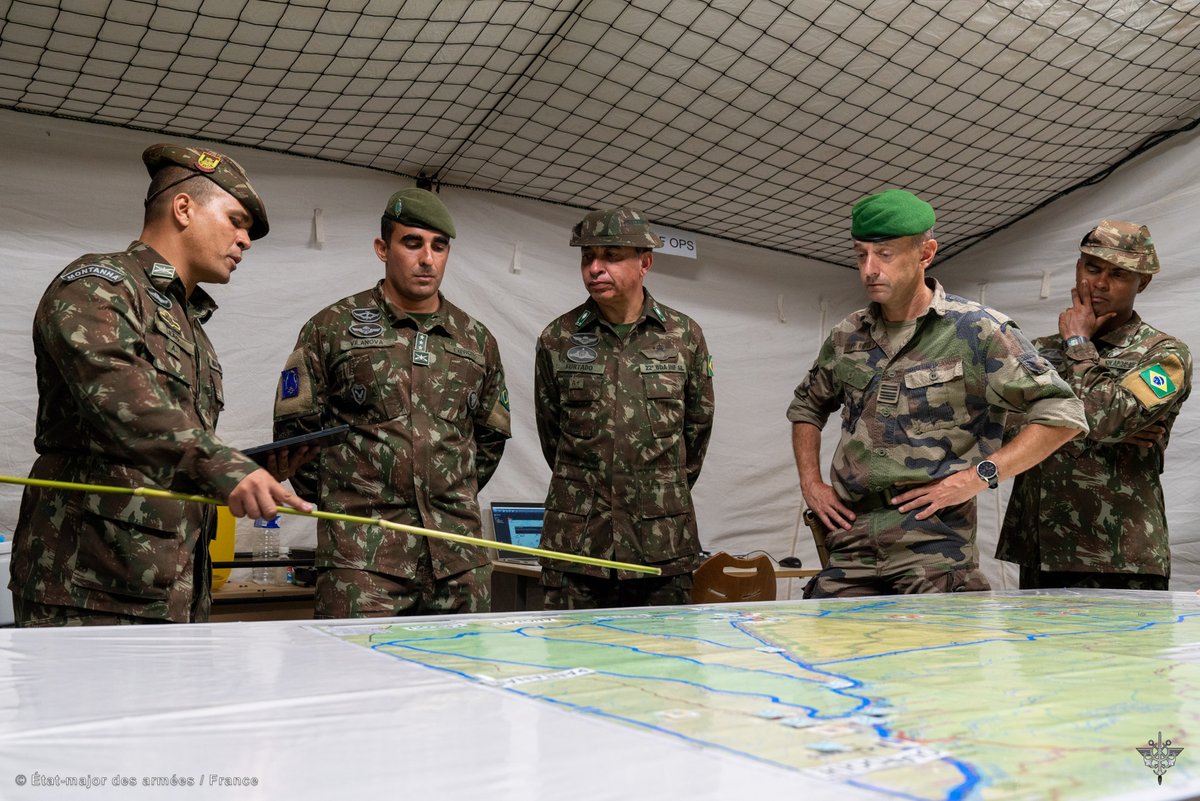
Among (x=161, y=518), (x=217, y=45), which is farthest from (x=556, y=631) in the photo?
(x=217, y=45)

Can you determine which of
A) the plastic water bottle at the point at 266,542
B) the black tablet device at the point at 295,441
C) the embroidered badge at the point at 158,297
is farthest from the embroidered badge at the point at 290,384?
the plastic water bottle at the point at 266,542

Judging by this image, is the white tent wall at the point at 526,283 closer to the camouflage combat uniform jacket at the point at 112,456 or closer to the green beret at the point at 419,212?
the green beret at the point at 419,212

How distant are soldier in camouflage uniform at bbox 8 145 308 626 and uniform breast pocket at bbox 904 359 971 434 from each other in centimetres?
141

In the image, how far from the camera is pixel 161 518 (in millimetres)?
1861

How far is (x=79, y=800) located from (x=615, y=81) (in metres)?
3.12

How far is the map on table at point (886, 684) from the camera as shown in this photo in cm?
75

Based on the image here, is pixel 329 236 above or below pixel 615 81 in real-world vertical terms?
below

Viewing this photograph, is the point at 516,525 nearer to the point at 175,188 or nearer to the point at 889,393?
the point at 889,393

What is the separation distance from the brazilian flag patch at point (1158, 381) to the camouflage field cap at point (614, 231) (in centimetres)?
143

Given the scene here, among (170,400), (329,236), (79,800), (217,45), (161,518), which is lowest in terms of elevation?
(79,800)

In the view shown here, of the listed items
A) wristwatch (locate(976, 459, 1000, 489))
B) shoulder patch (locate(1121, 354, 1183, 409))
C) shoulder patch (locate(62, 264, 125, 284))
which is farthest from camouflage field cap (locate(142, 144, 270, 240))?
shoulder patch (locate(1121, 354, 1183, 409))

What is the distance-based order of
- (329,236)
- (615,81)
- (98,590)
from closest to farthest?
(98,590)
(615,81)
(329,236)

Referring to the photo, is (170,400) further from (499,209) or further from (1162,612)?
(499,209)

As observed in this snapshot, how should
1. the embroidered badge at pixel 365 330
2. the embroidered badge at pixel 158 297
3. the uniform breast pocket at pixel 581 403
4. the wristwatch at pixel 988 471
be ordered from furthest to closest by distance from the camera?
the uniform breast pocket at pixel 581 403 → the embroidered badge at pixel 365 330 → the wristwatch at pixel 988 471 → the embroidered badge at pixel 158 297
